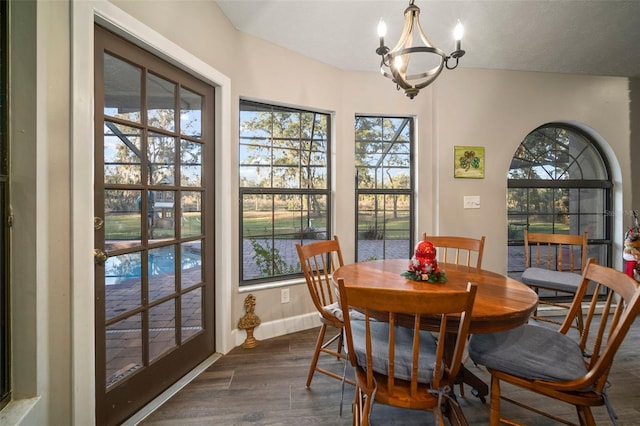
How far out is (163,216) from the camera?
5.95 feet

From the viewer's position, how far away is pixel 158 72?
173 centimetres

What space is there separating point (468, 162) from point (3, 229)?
11.2ft

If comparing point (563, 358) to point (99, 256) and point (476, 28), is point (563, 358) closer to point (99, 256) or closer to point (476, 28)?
point (99, 256)

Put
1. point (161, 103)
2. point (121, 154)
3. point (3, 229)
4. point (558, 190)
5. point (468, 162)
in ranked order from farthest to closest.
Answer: point (558, 190) < point (468, 162) < point (161, 103) < point (121, 154) < point (3, 229)

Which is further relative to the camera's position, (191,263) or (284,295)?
Result: (284,295)

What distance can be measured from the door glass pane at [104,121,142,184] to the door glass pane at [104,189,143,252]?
8 centimetres

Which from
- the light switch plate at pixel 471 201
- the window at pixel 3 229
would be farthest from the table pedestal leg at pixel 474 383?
the window at pixel 3 229

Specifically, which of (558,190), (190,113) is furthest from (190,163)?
(558,190)

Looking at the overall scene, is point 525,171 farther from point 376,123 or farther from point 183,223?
point 183,223

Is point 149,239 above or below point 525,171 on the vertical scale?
below

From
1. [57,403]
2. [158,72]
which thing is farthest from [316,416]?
[158,72]

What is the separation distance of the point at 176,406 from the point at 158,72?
6.58 feet

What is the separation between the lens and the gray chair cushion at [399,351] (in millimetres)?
1169

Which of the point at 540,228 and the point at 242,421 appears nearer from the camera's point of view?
the point at 242,421
